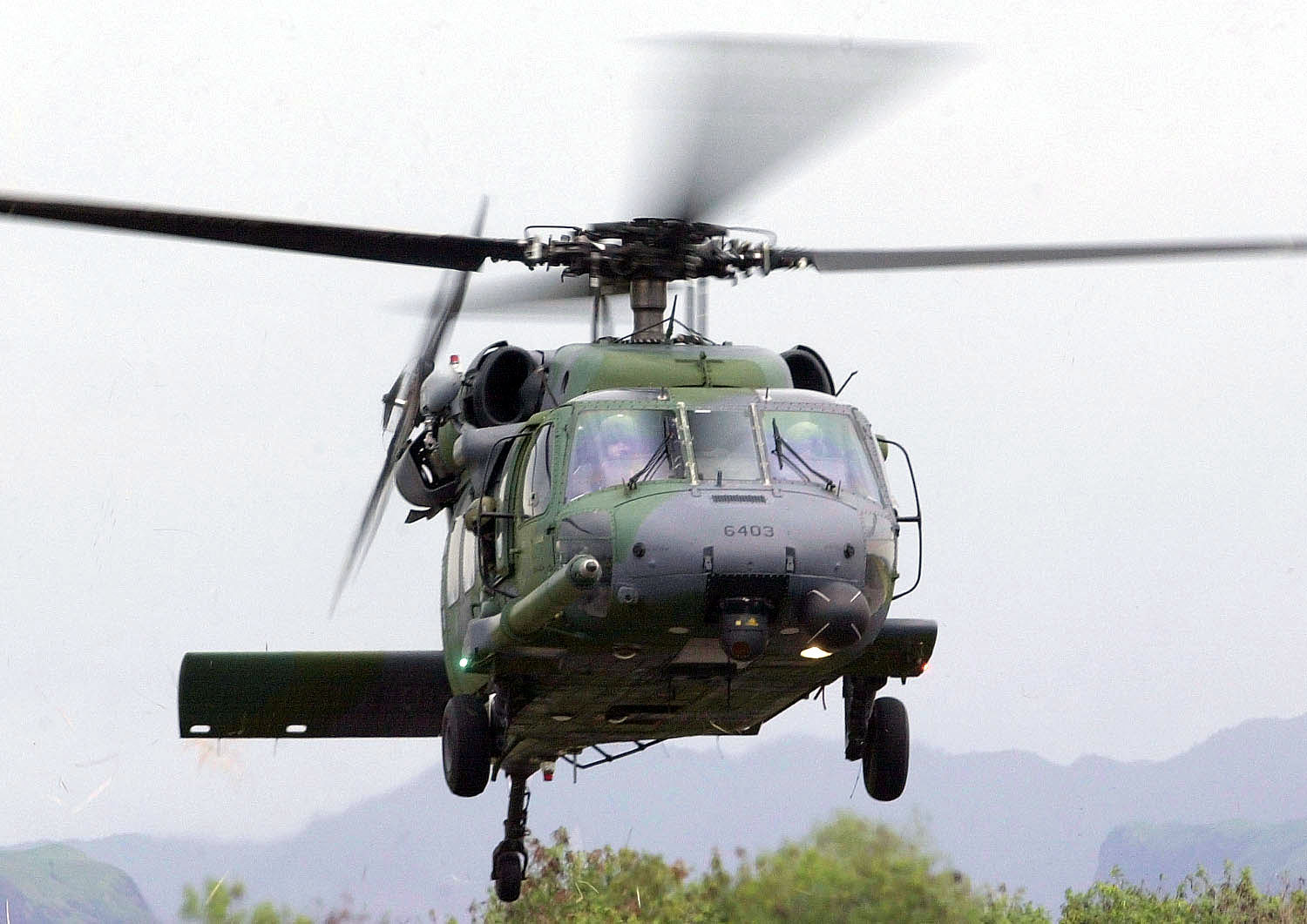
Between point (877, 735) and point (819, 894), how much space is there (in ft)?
13.9

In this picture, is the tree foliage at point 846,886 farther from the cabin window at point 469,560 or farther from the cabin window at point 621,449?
the cabin window at point 621,449

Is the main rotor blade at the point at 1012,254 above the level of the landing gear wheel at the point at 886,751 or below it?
above

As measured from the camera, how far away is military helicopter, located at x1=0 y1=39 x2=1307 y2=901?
1014 centimetres

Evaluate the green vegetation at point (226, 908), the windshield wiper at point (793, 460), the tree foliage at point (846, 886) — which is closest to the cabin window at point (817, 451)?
the windshield wiper at point (793, 460)

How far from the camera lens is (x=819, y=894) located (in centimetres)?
1681

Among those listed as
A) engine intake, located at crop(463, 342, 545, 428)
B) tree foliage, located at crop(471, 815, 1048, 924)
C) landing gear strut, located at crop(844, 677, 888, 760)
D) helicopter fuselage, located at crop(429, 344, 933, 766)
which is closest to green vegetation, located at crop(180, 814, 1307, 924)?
tree foliage, located at crop(471, 815, 1048, 924)

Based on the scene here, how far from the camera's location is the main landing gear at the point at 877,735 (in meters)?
12.8

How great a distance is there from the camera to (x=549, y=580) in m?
10.3

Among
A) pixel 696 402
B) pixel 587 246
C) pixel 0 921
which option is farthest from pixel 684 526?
pixel 0 921

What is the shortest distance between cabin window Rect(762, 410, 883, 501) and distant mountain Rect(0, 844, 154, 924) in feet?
49.2

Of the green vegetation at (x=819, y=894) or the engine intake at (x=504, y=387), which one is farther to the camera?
the green vegetation at (x=819, y=894)

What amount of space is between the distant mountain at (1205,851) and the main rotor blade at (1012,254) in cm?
1154

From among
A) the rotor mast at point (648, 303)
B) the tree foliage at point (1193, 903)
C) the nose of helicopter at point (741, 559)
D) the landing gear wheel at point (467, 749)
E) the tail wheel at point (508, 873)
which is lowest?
the tail wheel at point (508, 873)

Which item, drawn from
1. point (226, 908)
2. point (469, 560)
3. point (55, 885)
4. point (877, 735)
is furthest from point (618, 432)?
point (55, 885)
